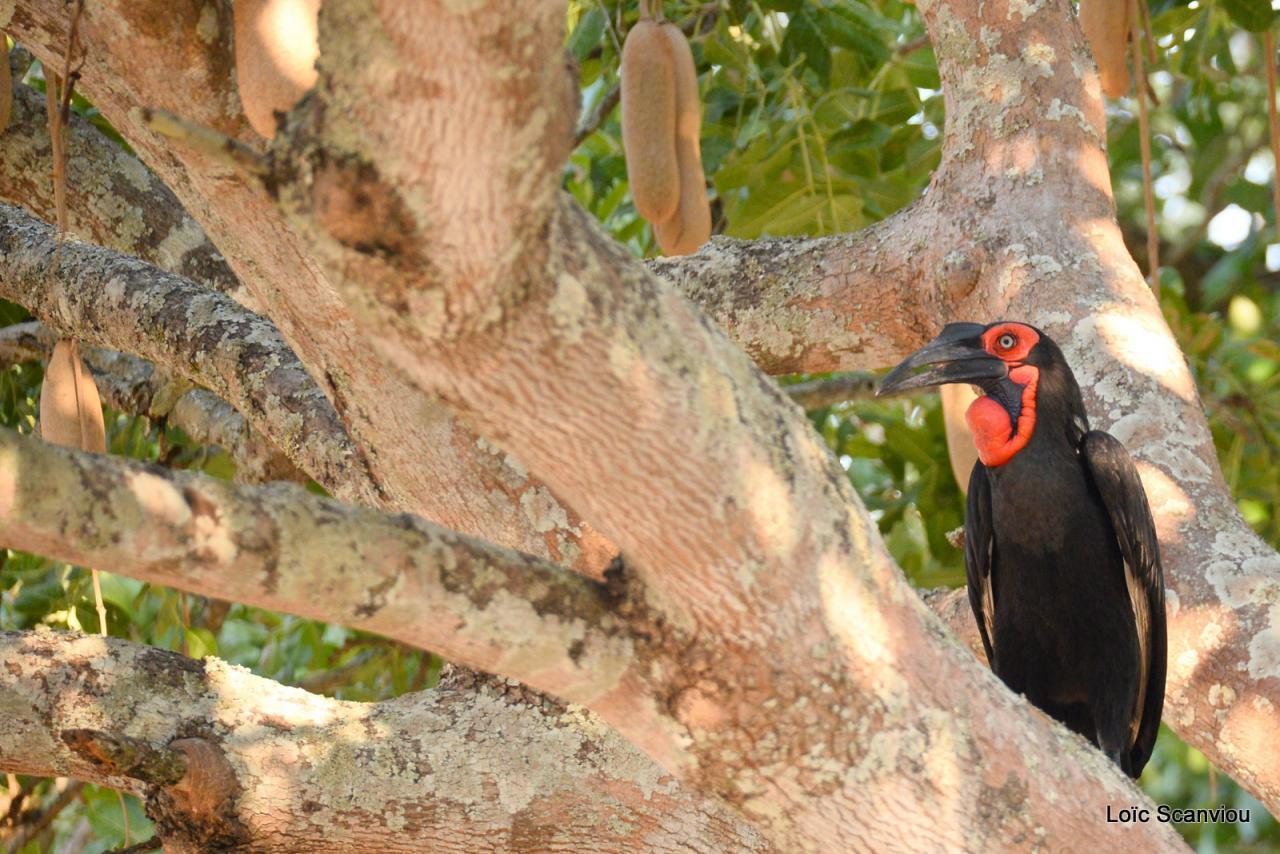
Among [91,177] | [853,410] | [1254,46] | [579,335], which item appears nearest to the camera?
[579,335]

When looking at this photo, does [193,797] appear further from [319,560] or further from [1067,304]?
[1067,304]

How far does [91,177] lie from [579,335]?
2.00 m

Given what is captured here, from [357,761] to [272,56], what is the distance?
92cm

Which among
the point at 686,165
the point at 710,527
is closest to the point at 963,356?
the point at 686,165

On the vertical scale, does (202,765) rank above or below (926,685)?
above

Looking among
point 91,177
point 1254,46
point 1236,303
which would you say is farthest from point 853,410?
point 1254,46

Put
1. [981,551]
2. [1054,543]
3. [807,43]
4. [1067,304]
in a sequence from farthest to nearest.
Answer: [807,43] < [981,551] < [1054,543] < [1067,304]

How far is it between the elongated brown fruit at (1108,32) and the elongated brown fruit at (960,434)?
1.86 ft

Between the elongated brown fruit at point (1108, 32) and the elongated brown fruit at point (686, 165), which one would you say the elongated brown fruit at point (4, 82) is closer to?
the elongated brown fruit at point (686, 165)

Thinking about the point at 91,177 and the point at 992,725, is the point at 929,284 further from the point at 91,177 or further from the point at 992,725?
the point at 91,177

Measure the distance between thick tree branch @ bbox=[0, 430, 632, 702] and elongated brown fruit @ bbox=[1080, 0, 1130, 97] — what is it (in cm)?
156

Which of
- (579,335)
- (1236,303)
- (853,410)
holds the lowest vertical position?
(1236,303)

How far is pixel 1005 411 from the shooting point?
2.33m

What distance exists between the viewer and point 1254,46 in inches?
204
